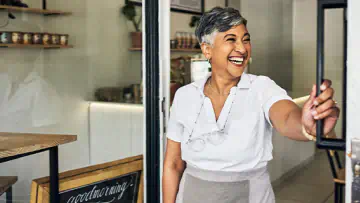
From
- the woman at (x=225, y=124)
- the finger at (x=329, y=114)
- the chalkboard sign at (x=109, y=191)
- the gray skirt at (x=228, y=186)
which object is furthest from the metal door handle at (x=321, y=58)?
the chalkboard sign at (x=109, y=191)

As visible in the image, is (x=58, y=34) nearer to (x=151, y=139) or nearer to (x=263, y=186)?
(x=151, y=139)

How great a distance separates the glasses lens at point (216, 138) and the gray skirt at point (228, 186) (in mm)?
123

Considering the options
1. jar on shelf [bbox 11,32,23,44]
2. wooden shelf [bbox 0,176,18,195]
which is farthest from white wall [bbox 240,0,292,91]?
wooden shelf [bbox 0,176,18,195]

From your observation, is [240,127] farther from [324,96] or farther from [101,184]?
Answer: [101,184]

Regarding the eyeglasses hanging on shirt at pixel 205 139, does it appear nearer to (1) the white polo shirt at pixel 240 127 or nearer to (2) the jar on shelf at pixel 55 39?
(1) the white polo shirt at pixel 240 127

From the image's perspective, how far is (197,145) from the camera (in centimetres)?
186

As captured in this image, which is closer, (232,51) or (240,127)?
(240,127)

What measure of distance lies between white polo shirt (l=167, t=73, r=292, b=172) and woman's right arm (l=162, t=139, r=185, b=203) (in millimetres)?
110

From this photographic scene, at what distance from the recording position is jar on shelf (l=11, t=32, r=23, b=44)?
7.98ft

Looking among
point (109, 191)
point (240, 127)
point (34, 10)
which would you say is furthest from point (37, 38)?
point (240, 127)

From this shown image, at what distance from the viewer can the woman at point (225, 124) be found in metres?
1.74

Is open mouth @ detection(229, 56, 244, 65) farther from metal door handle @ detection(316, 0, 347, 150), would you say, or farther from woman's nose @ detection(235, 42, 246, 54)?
metal door handle @ detection(316, 0, 347, 150)

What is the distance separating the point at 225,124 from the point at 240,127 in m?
0.07

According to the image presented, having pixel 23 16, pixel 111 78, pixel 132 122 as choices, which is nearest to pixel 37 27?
pixel 23 16
